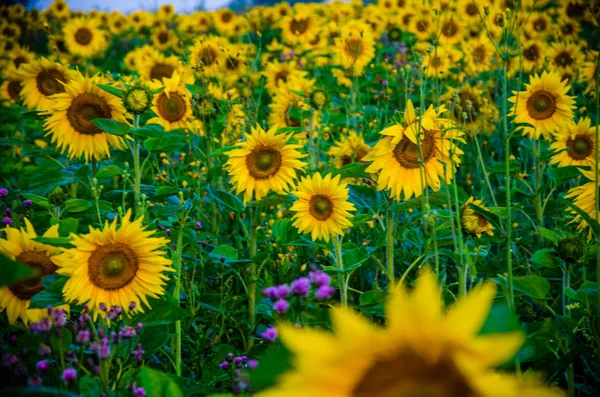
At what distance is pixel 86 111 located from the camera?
229 cm

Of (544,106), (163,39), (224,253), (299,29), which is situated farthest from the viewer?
(163,39)

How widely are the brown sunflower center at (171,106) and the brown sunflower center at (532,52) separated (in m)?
2.94

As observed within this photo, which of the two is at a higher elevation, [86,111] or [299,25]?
[299,25]

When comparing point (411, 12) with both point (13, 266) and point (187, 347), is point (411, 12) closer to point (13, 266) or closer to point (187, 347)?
point (187, 347)

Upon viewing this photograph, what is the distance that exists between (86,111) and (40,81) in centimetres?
87

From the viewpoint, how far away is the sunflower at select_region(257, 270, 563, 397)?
0.65 metres

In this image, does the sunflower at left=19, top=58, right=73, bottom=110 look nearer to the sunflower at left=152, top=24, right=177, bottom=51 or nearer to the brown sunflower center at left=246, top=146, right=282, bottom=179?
the brown sunflower center at left=246, top=146, right=282, bottom=179

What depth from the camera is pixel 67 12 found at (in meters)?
8.67

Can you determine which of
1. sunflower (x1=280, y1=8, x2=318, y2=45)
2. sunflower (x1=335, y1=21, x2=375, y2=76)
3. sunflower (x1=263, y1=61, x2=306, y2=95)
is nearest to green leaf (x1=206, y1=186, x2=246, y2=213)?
sunflower (x1=263, y1=61, x2=306, y2=95)

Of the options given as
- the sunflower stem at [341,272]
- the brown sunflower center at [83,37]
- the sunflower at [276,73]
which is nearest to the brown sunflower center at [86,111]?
the sunflower stem at [341,272]

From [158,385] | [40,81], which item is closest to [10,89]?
[40,81]

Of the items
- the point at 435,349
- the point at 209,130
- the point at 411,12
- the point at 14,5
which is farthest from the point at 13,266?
the point at 14,5

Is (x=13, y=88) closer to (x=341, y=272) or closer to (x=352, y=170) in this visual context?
(x=352, y=170)

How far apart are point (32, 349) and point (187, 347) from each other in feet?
2.13
